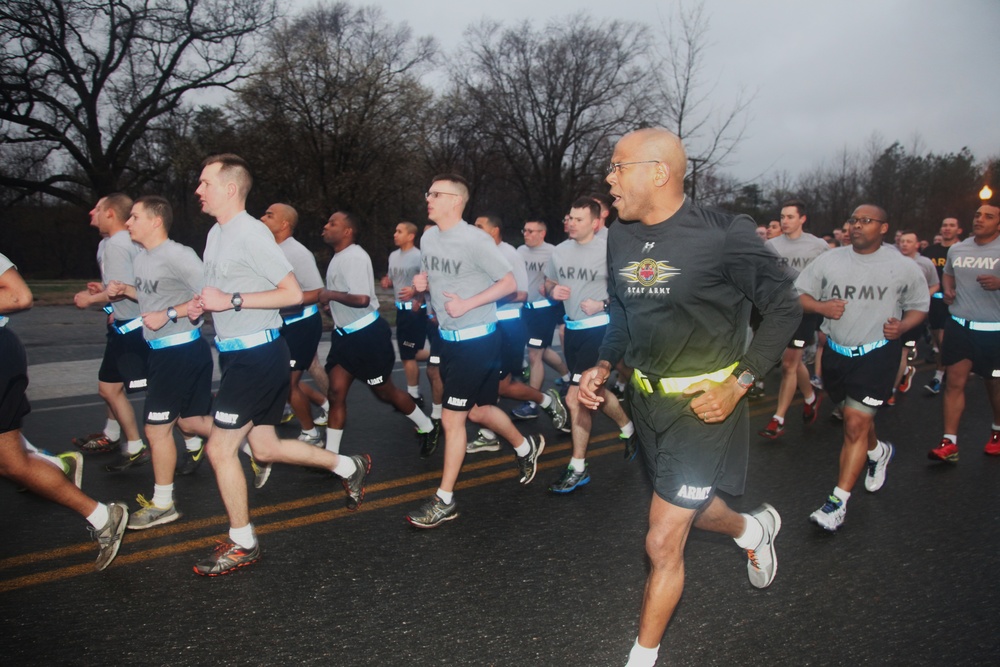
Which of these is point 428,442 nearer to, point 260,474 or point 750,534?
point 260,474

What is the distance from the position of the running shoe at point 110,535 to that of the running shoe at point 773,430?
5.47 meters

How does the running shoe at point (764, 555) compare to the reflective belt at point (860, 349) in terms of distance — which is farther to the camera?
the reflective belt at point (860, 349)

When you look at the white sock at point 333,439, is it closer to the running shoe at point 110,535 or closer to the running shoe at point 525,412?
the running shoe at point 110,535

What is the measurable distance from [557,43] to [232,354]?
35.5m

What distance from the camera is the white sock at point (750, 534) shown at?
373 cm

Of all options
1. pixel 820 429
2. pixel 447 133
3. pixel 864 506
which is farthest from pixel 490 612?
pixel 447 133

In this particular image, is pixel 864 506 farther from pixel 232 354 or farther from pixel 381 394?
pixel 232 354

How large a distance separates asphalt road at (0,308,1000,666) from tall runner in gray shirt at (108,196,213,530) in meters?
0.28

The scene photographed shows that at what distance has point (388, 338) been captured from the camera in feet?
21.5

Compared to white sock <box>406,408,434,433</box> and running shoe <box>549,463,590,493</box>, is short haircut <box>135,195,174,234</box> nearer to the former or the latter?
white sock <box>406,408,434,433</box>

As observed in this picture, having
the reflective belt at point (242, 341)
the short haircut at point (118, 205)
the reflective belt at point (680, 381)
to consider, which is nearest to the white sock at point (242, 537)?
the reflective belt at point (242, 341)

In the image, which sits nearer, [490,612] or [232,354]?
[490,612]

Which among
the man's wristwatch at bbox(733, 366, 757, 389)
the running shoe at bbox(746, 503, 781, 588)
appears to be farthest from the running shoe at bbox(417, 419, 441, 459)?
the man's wristwatch at bbox(733, 366, 757, 389)

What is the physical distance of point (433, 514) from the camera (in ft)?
15.8
